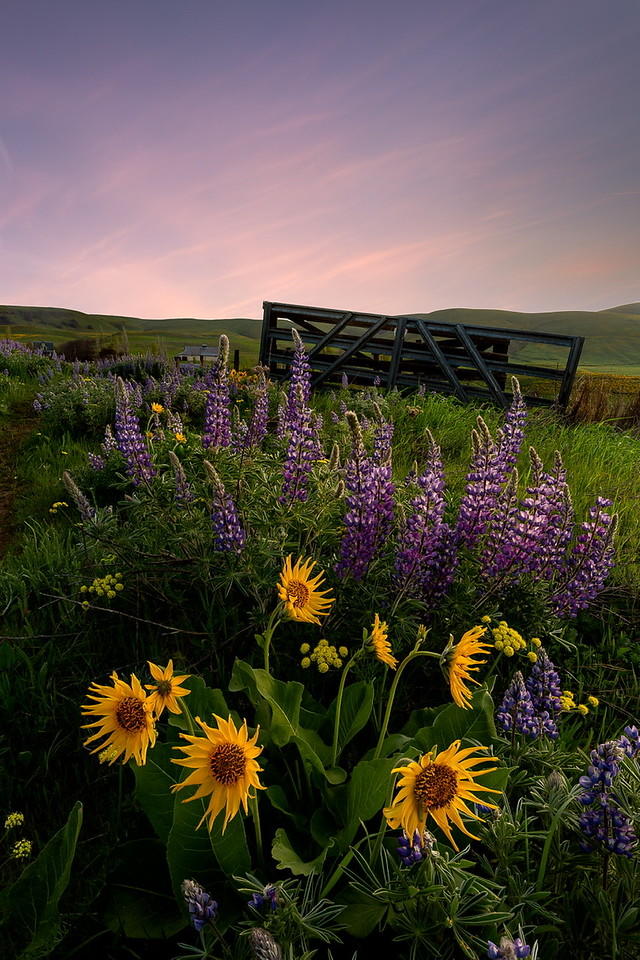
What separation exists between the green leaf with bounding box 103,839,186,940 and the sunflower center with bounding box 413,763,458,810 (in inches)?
34.6

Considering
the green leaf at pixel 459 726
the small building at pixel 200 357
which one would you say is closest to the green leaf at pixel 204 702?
the green leaf at pixel 459 726

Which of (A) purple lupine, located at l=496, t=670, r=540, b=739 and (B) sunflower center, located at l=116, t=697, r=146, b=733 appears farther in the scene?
(A) purple lupine, located at l=496, t=670, r=540, b=739

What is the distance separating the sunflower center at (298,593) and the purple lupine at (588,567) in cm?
151

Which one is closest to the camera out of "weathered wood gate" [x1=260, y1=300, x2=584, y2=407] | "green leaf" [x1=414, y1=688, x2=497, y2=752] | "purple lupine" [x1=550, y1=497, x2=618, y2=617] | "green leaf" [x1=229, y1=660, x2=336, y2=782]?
"green leaf" [x1=229, y1=660, x2=336, y2=782]

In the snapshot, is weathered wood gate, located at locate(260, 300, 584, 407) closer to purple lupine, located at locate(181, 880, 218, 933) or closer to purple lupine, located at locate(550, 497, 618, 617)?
purple lupine, located at locate(550, 497, 618, 617)

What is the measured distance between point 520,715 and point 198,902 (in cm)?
118

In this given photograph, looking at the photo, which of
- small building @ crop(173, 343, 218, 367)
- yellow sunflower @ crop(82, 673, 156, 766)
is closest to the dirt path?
small building @ crop(173, 343, 218, 367)

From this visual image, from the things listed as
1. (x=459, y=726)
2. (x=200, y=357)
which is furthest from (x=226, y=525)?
Result: (x=200, y=357)

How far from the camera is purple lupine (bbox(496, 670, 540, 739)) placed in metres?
1.73

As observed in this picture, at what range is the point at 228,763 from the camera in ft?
3.48

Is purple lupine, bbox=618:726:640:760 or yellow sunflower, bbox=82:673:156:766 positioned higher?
yellow sunflower, bbox=82:673:156:766

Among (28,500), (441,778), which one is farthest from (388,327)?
(441,778)

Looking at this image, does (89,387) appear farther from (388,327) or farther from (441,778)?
(441,778)

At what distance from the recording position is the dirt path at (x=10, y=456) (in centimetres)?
454
